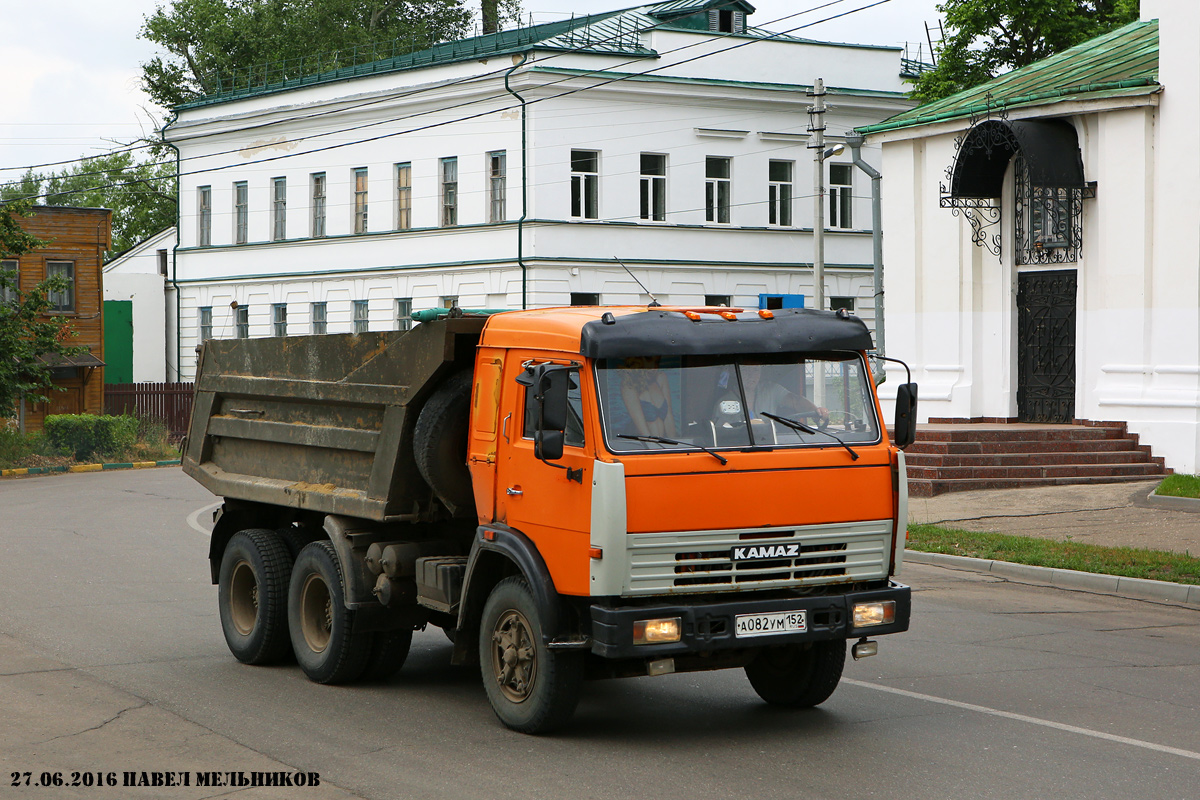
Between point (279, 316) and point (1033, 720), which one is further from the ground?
point (279, 316)

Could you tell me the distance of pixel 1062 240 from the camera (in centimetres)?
2369

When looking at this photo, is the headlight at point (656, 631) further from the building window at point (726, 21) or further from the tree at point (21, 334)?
the building window at point (726, 21)

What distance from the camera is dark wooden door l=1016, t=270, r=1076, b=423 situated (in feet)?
78.3

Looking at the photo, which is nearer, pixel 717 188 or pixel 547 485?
Result: pixel 547 485

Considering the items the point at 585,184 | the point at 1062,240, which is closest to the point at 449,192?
the point at 585,184

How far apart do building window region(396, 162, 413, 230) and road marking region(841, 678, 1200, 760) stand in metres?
34.3

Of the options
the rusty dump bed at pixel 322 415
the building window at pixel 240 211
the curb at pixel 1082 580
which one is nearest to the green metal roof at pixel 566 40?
the building window at pixel 240 211

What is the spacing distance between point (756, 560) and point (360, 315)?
37.2 meters

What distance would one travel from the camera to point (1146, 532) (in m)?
16.6

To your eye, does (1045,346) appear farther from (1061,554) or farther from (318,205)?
(318,205)

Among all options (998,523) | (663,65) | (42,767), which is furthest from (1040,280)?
(42,767)

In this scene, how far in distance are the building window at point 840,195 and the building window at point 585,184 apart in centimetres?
780

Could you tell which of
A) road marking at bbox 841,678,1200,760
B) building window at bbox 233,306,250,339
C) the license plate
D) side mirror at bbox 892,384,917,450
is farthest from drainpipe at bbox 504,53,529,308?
the license plate

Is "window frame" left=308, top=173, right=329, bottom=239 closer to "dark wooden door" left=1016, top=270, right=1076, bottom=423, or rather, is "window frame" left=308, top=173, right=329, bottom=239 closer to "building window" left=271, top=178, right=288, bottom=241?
"building window" left=271, top=178, right=288, bottom=241
